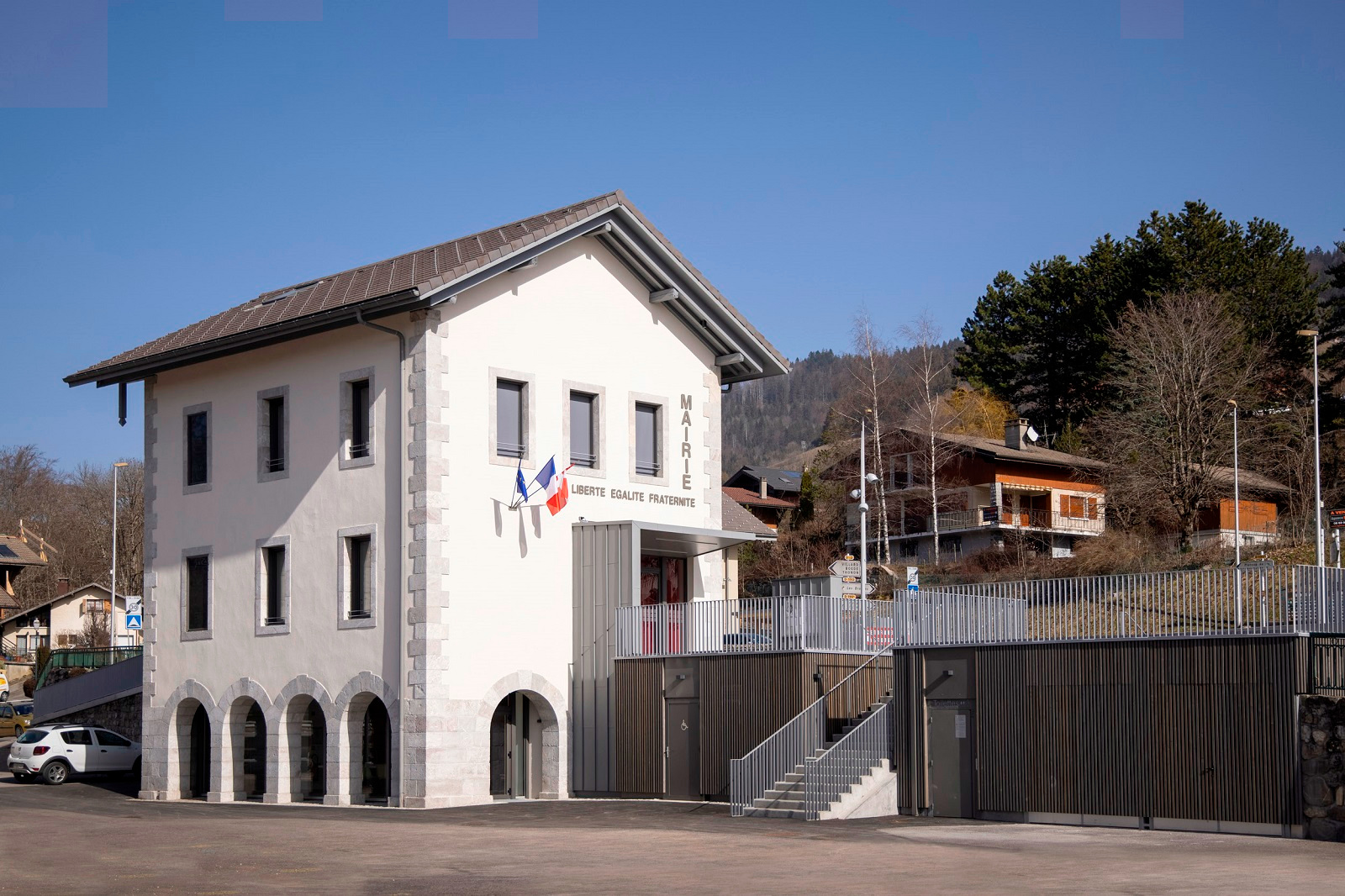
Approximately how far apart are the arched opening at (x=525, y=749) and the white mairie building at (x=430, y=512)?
5 centimetres

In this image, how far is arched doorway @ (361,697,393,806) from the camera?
3206cm

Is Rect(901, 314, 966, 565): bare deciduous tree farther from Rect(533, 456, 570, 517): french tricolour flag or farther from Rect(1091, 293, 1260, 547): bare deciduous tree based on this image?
Rect(533, 456, 570, 517): french tricolour flag

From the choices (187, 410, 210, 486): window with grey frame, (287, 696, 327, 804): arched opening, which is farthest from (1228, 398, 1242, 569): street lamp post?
(187, 410, 210, 486): window with grey frame

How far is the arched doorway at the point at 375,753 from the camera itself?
32.1 meters

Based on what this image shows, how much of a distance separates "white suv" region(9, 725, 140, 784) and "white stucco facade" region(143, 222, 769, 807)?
383cm

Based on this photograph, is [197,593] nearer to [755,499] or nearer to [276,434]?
[276,434]

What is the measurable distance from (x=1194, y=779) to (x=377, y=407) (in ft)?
55.7

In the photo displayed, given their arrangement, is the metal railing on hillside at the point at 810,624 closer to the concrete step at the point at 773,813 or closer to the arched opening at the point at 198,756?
the concrete step at the point at 773,813

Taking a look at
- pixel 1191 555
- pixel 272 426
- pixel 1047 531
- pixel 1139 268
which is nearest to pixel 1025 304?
pixel 1139 268

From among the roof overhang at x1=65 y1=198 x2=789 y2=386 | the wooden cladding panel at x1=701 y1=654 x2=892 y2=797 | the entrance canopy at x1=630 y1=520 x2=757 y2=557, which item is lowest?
the wooden cladding panel at x1=701 y1=654 x2=892 y2=797

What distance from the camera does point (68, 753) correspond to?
129ft

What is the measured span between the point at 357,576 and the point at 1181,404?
44.2m

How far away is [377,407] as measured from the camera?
3231 centimetres

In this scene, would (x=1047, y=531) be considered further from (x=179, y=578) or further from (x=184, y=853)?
(x=184, y=853)
